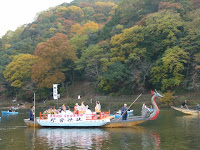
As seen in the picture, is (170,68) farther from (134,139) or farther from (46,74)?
(134,139)

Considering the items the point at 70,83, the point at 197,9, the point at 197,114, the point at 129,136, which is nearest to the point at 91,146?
the point at 129,136

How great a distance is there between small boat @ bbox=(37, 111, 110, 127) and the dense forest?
95.6 ft

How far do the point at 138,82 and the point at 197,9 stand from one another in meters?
20.8

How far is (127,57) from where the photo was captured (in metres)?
63.2

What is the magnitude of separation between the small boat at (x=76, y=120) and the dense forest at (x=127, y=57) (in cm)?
2915

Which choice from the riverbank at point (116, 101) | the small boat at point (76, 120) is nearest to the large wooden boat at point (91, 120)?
the small boat at point (76, 120)

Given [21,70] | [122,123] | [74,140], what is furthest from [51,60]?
[74,140]

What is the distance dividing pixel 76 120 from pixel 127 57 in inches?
1454

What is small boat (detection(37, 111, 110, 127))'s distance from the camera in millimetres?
27844

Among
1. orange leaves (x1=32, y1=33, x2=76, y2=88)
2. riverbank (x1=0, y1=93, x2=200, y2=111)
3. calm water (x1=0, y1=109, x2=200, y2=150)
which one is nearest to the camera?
calm water (x1=0, y1=109, x2=200, y2=150)

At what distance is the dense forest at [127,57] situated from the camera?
56000 mm

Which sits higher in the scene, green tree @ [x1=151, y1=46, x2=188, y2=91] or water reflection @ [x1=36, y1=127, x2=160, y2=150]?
green tree @ [x1=151, y1=46, x2=188, y2=91]

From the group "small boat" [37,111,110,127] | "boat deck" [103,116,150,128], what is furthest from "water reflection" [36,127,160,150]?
"small boat" [37,111,110,127]

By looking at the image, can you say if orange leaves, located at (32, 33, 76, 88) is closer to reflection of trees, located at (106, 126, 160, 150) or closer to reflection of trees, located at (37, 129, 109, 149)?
reflection of trees, located at (106, 126, 160, 150)
